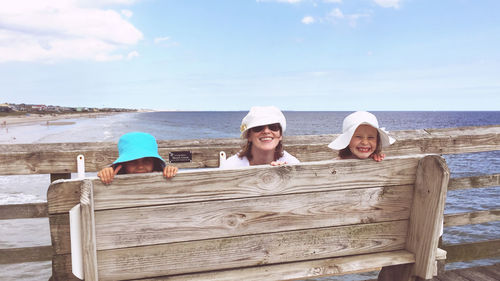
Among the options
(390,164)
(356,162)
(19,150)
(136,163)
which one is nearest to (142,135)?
(136,163)

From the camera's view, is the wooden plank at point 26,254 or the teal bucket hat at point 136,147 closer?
the teal bucket hat at point 136,147

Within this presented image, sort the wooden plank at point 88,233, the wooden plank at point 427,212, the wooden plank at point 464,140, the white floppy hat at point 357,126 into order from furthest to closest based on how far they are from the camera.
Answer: the wooden plank at point 464,140 → the white floppy hat at point 357,126 → the wooden plank at point 427,212 → the wooden plank at point 88,233

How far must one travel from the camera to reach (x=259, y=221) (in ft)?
5.68

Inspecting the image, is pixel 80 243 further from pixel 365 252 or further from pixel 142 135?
pixel 365 252

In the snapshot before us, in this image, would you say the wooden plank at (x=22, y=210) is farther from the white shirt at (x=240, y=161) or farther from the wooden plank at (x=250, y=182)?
the wooden plank at (x=250, y=182)

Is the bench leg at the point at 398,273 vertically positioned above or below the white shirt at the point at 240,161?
below

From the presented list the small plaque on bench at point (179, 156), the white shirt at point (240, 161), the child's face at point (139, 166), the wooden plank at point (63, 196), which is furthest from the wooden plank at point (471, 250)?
the wooden plank at point (63, 196)

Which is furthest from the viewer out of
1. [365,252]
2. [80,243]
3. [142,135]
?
[142,135]

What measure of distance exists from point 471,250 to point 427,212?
236 cm

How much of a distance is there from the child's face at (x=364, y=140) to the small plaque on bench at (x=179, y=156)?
1372 millimetres

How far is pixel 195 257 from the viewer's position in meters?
1.70

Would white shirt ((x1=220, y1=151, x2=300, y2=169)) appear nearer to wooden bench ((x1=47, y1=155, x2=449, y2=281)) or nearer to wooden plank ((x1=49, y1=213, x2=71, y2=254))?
wooden bench ((x1=47, y1=155, x2=449, y2=281))

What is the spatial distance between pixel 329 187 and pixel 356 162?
0.62ft

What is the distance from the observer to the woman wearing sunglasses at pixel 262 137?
9.09 feet
